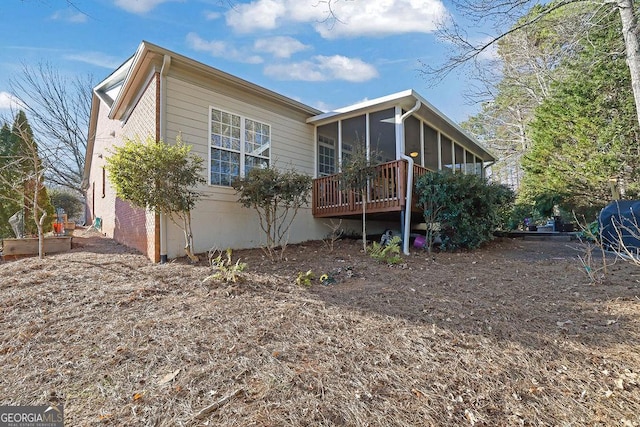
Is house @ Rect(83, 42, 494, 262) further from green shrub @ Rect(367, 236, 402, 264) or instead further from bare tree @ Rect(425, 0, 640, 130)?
bare tree @ Rect(425, 0, 640, 130)

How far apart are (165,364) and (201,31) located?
4.82 meters

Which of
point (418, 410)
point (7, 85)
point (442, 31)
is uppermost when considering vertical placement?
point (7, 85)

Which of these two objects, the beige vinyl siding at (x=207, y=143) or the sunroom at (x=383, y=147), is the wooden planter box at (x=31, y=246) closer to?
the beige vinyl siding at (x=207, y=143)

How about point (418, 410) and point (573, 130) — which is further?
point (573, 130)

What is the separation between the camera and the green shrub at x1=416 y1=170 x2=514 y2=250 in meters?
7.15

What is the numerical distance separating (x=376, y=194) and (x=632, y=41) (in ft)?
15.9

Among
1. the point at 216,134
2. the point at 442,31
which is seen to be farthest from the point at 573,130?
the point at 216,134

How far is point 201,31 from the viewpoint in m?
5.22

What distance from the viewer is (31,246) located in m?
6.99

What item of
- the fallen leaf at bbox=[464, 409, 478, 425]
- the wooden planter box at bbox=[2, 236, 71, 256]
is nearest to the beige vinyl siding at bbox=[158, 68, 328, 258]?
the wooden planter box at bbox=[2, 236, 71, 256]

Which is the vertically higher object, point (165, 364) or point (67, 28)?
point (67, 28)

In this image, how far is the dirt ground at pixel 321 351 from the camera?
6.64 feet

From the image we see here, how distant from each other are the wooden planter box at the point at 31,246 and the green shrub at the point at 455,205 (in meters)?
7.87

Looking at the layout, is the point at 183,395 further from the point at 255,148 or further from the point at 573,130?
the point at 573,130
